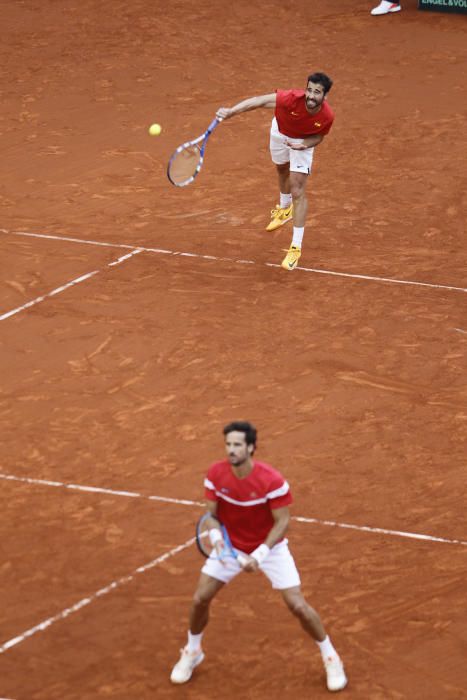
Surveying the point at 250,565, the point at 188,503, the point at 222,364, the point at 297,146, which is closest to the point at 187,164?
the point at 297,146

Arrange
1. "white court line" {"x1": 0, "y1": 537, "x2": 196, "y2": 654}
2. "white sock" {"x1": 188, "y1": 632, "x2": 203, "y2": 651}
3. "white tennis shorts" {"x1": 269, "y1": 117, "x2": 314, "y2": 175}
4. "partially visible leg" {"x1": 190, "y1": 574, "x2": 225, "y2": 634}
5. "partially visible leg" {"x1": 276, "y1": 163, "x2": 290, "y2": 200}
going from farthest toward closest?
"partially visible leg" {"x1": 276, "y1": 163, "x2": 290, "y2": 200}
"white tennis shorts" {"x1": 269, "y1": 117, "x2": 314, "y2": 175}
"white court line" {"x1": 0, "y1": 537, "x2": 196, "y2": 654}
"white sock" {"x1": 188, "y1": 632, "x2": 203, "y2": 651}
"partially visible leg" {"x1": 190, "y1": 574, "x2": 225, "y2": 634}

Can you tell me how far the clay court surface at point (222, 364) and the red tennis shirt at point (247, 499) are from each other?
3.58 ft

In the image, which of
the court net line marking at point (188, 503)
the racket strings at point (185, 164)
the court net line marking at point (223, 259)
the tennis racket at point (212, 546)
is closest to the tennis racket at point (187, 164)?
the racket strings at point (185, 164)

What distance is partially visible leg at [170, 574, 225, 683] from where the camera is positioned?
30.3 ft

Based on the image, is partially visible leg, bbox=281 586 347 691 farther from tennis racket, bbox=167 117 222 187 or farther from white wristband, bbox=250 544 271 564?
tennis racket, bbox=167 117 222 187

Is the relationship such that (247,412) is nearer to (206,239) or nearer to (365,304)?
(365,304)

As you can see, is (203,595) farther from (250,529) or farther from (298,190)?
(298,190)

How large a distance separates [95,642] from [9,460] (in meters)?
2.78

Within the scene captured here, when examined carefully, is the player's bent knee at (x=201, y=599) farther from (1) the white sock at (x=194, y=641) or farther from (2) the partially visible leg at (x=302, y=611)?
(2) the partially visible leg at (x=302, y=611)

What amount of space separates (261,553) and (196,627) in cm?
87

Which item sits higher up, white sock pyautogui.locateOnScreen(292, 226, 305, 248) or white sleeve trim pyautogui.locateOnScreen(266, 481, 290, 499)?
white sleeve trim pyautogui.locateOnScreen(266, 481, 290, 499)

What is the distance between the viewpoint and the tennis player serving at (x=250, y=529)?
29.4ft

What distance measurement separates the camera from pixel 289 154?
→ 53.1ft

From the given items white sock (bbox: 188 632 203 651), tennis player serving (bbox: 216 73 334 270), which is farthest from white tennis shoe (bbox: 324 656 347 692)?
tennis player serving (bbox: 216 73 334 270)
